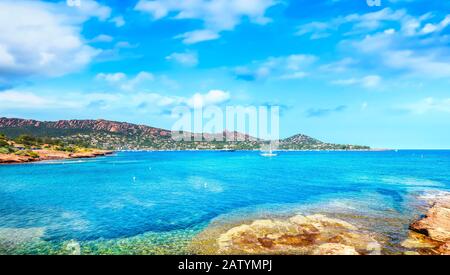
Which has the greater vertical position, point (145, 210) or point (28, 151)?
point (28, 151)

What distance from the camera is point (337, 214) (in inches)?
1420

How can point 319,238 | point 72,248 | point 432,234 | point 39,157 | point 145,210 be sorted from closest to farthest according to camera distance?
point 72,248
point 319,238
point 432,234
point 145,210
point 39,157

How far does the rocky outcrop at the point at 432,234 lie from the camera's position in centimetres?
2384

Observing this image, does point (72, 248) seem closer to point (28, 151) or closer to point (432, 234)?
point (432, 234)

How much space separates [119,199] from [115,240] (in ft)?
77.6

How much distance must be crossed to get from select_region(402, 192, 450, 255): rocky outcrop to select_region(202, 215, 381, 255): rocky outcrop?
3554 mm

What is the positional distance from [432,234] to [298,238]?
12.5 meters

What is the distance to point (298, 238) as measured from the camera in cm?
2617

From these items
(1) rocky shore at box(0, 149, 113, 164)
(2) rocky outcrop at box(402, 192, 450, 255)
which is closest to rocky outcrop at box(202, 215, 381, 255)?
(2) rocky outcrop at box(402, 192, 450, 255)

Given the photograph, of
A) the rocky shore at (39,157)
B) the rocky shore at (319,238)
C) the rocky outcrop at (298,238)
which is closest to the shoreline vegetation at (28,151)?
the rocky shore at (39,157)

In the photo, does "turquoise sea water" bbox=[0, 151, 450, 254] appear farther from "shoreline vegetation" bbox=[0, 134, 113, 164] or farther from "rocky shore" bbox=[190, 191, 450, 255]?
"shoreline vegetation" bbox=[0, 134, 113, 164]

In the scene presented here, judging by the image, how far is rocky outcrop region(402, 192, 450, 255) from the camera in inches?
939

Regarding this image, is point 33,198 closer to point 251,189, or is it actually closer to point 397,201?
point 251,189

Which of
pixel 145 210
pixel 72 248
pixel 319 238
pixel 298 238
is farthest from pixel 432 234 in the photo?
pixel 145 210
